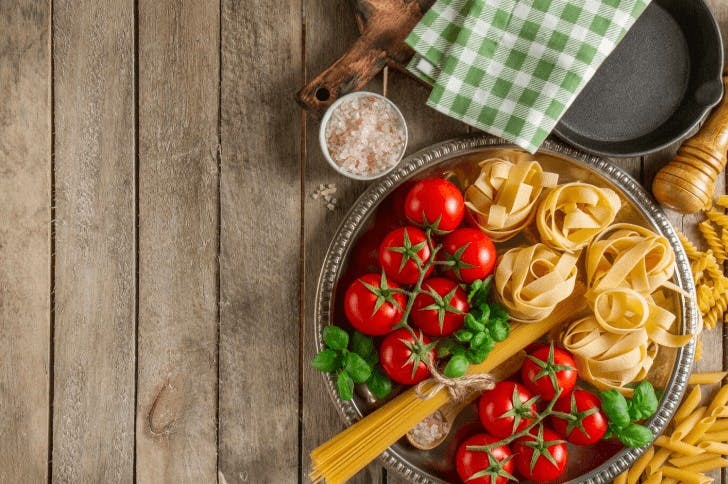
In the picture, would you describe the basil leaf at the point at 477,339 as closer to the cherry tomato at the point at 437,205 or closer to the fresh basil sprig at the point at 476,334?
the fresh basil sprig at the point at 476,334

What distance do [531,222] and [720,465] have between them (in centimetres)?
55

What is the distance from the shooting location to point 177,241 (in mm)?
1210

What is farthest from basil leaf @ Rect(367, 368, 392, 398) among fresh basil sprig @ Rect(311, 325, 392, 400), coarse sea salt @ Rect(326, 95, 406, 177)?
coarse sea salt @ Rect(326, 95, 406, 177)

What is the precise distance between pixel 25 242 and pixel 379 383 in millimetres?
714

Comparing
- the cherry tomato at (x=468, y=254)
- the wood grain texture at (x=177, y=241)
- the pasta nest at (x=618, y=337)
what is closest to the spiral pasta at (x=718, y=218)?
the pasta nest at (x=618, y=337)

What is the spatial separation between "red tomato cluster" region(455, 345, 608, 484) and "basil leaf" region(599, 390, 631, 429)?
17 millimetres

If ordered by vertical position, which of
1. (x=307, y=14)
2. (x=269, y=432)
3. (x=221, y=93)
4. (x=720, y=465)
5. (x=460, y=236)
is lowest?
(x=269, y=432)

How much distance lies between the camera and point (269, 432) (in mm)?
1208

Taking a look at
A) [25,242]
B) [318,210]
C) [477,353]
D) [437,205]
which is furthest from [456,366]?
[25,242]

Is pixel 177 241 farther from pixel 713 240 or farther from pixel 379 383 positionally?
pixel 713 240

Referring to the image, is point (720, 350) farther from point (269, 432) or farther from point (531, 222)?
point (269, 432)

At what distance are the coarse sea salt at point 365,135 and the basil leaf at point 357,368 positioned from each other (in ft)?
1.00

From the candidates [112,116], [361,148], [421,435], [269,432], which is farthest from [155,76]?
[421,435]

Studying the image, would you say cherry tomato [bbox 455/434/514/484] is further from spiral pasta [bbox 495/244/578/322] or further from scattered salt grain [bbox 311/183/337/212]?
scattered salt grain [bbox 311/183/337/212]
